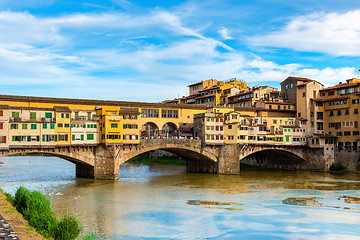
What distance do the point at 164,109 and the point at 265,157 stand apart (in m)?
25.8

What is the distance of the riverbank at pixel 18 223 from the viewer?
55.5 feet

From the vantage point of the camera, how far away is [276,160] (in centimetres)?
7062

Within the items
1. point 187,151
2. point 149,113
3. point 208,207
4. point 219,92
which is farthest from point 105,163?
point 219,92

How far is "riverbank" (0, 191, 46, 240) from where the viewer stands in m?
16.9

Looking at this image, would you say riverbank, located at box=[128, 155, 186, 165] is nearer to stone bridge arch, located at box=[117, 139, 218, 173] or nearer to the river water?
stone bridge arch, located at box=[117, 139, 218, 173]

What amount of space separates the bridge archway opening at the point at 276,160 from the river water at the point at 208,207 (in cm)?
1532

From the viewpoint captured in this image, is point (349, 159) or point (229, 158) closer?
point (229, 158)

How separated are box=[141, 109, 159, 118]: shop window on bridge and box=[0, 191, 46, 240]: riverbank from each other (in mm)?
32095

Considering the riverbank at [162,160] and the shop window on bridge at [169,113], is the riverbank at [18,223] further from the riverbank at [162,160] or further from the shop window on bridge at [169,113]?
the riverbank at [162,160]

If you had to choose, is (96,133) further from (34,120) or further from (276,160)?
(276,160)

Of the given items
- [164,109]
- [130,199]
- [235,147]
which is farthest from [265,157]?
[130,199]

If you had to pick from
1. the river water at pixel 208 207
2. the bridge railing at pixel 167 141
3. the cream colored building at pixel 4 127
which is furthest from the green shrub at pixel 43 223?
the bridge railing at pixel 167 141

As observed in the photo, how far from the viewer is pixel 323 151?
63500 mm

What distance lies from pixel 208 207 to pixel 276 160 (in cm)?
4234
